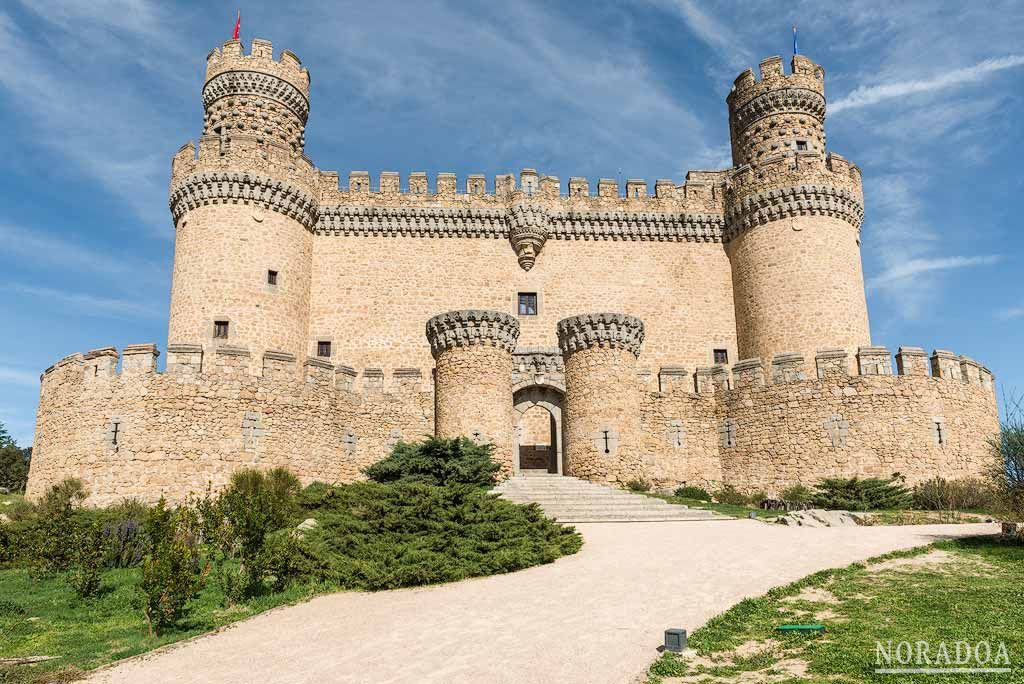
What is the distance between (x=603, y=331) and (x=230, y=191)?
12816 mm

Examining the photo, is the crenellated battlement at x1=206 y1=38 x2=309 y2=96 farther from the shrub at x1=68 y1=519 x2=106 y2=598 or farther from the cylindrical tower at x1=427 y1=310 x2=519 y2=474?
the shrub at x1=68 y1=519 x2=106 y2=598

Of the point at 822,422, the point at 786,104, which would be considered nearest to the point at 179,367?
the point at 822,422

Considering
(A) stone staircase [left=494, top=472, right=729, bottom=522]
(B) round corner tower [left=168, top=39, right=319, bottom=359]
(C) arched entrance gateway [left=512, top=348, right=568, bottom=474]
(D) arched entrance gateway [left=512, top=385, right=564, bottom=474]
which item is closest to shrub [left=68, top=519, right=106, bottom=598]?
(A) stone staircase [left=494, top=472, right=729, bottom=522]

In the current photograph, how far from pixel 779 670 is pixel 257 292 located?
67.4 ft

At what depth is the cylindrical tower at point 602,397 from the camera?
746 inches

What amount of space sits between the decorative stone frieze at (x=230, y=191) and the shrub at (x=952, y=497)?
Answer: 2037cm

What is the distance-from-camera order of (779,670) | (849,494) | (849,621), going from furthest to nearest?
(849,494) → (849,621) → (779,670)

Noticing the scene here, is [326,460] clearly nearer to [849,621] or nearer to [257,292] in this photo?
[257,292]

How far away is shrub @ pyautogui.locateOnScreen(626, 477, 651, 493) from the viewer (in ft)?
60.3

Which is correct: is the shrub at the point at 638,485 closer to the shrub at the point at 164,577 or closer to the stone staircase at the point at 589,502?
the stone staircase at the point at 589,502

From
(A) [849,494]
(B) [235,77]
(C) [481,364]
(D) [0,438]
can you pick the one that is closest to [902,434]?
(A) [849,494]

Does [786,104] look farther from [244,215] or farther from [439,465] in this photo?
[439,465]

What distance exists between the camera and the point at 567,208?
26859 millimetres

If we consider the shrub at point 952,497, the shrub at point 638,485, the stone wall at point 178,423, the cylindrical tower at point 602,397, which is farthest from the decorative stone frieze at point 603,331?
the shrub at point 952,497
